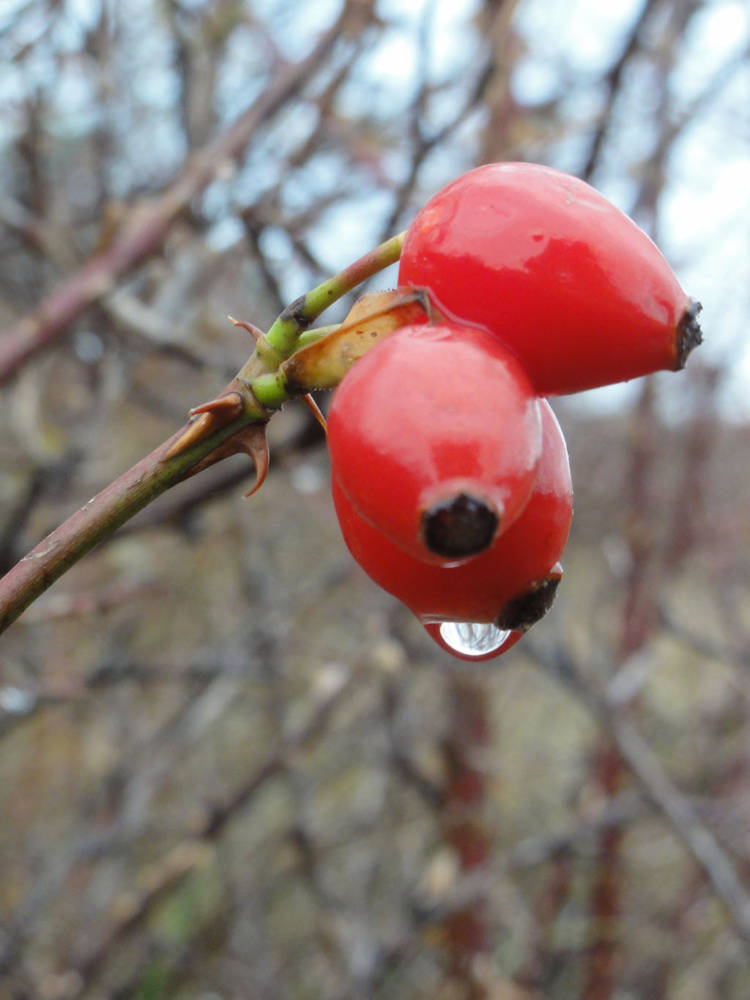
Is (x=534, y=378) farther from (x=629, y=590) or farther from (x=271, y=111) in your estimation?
(x=629, y=590)

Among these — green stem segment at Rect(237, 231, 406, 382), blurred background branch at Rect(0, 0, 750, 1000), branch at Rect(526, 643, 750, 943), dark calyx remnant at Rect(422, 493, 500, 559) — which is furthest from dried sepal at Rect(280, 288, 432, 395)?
branch at Rect(526, 643, 750, 943)

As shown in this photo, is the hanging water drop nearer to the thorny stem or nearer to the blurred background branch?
the thorny stem

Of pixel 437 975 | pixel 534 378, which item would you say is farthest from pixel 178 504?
pixel 437 975

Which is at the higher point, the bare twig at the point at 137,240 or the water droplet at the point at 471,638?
the water droplet at the point at 471,638

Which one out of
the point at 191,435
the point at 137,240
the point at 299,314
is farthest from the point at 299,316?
the point at 137,240

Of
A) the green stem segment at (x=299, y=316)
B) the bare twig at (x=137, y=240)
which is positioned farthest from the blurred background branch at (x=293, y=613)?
the green stem segment at (x=299, y=316)

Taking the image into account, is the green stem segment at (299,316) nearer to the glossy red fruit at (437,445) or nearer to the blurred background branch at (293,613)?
the glossy red fruit at (437,445)

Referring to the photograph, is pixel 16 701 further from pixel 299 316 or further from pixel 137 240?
pixel 299 316
